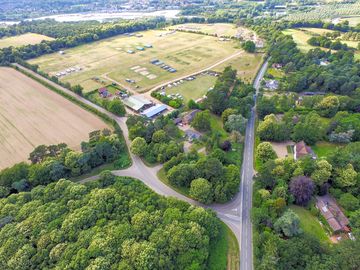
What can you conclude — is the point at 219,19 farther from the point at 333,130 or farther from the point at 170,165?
the point at 170,165

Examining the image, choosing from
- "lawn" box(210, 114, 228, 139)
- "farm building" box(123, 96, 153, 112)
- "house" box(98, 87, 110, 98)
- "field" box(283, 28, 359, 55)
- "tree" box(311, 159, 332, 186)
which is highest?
"field" box(283, 28, 359, 55)

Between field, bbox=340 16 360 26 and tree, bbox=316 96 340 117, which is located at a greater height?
field, bbox=340 16 360 26

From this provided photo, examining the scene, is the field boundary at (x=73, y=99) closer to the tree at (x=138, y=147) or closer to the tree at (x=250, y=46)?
the tree at (x=138, y=147)

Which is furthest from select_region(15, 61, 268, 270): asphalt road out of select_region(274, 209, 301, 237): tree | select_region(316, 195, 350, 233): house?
select_region(316, 195, 350, 233): house

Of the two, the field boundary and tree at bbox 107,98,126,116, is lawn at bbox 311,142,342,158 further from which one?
tree at bbox 107,98,126,116

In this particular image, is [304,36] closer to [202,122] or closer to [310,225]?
[202,122]

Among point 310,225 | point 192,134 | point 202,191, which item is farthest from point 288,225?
point 192,134
